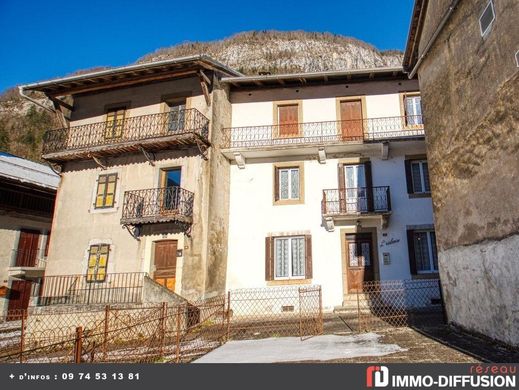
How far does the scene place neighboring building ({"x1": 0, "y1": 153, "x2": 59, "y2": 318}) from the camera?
16.9 metres

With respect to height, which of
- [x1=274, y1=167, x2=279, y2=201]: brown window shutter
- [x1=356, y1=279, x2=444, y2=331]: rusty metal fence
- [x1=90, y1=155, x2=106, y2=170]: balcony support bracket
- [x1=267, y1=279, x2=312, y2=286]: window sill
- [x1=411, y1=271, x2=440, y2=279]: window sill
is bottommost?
[x1=356, y1=279, x2=444, y2=331]: rusty metal fence

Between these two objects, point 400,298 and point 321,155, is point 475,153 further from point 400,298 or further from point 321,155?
point 321,155

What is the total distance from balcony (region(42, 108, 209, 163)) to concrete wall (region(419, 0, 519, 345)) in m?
8.59

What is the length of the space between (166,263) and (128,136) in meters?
5.97

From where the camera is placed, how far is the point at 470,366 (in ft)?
16.1

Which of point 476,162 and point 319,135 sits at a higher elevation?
point 319,135

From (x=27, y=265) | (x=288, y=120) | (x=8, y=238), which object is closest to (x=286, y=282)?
(x=288, y=120)

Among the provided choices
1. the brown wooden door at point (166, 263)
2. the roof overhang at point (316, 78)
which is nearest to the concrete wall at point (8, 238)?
the brown wooden door at point (166, 263)

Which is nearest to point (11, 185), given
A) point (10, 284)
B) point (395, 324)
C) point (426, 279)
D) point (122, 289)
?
point (10, 284)

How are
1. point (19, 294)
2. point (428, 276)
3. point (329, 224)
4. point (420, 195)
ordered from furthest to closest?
point (19, 294), point (329, 224), point (420, 195), point (428, 276)

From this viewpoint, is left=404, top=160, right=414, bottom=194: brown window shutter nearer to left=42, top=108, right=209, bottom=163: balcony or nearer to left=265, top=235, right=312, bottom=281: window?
left=265, top=235, right=312, bottom=281: window

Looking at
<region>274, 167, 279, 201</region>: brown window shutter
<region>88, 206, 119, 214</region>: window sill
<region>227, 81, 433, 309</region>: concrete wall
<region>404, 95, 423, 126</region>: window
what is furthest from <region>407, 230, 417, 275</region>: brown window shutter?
<region>88, 206, 119, 214</region>: window sill

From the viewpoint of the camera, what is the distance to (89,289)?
13.1 meters

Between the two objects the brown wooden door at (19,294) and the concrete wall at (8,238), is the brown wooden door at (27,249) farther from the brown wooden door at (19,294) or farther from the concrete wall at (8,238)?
the brown wooden door at (19,294)
